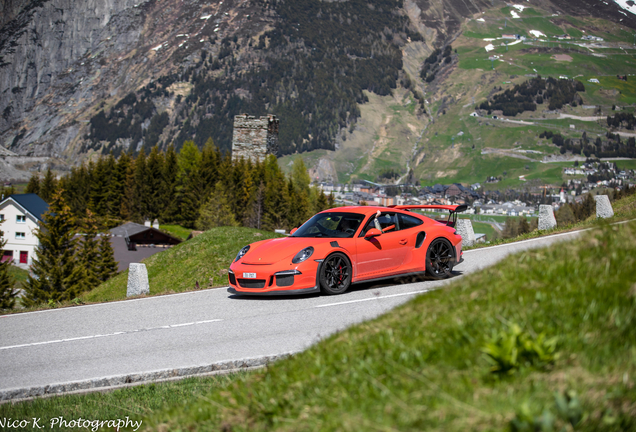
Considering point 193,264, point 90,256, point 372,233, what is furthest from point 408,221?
point 90,256

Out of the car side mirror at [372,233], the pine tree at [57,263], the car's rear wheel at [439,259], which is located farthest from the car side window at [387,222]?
the pine tree at [57,263]

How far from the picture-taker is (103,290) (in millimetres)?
Answer: 22109

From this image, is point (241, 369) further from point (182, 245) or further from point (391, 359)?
point (182, 245)

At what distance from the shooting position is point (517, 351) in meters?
3.39

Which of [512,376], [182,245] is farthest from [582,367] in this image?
[182,245]

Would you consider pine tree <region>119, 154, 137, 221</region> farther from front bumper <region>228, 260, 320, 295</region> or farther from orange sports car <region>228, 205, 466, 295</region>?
front bumper <region>228, 260, 320, 295</region>

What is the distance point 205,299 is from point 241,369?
4.60m

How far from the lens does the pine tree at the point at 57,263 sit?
3916 centimetres

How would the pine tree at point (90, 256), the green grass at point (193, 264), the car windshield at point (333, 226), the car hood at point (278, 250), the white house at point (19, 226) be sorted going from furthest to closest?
the white house at point (19, 226) → the pine tree at point (90, 256) → the green grass at point (193, 264) → the car windshield at point (333, 226) → the car hood at point (278, 250)

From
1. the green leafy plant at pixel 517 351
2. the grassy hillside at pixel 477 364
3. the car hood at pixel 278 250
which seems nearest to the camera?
the grassy hillside at pixel 477 364

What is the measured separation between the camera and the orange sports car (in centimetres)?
980

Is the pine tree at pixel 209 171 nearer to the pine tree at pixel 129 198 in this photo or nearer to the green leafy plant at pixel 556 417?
the pine tree at pixel 129 198

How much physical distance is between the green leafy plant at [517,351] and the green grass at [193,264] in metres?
14.1

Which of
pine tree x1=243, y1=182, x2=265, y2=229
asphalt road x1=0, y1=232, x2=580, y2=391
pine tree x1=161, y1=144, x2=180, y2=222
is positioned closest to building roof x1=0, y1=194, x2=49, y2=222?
pine tree x1=161, y1=144, x2=180, y2=222
